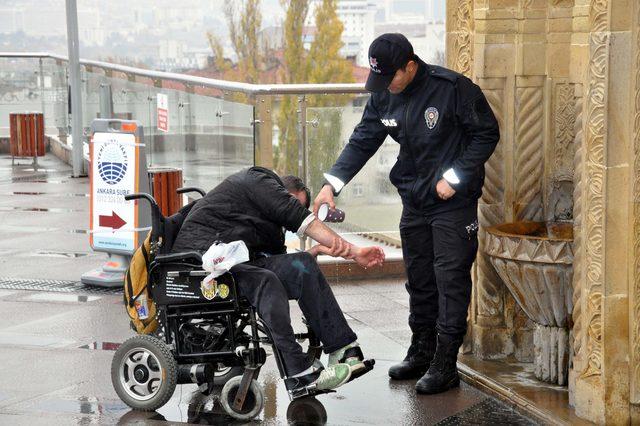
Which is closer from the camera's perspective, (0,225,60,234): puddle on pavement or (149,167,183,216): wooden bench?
(149,167,183,216): wooden bench

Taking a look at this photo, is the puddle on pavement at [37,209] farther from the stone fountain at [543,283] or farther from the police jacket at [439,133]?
the stone fountain at [543,283]

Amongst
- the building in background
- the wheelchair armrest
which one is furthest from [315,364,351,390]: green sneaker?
the building in background

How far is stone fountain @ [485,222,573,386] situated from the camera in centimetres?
600

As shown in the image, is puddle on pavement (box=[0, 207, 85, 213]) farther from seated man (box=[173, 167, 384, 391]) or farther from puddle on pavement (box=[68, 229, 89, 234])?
seated man (box=[173, 167, 384, 391])

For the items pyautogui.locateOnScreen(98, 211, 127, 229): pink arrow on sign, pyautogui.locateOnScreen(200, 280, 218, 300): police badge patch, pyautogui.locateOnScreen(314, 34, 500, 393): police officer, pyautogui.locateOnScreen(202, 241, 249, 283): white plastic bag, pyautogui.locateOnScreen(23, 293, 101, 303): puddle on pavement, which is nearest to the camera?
pyautogui.locateOnScreen(202, 241, 249, 283): white plastic bag

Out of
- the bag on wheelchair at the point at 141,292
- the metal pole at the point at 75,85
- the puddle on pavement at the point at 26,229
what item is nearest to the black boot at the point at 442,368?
the bag on wheelchair at the point at 141,292

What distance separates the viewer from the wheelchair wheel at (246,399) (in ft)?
19.5

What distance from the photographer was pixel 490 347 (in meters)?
6.86

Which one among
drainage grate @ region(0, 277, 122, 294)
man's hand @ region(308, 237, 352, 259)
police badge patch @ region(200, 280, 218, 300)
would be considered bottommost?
drainage grate @ region(0, 277, 122, 294)

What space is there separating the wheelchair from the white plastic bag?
0.09 meters

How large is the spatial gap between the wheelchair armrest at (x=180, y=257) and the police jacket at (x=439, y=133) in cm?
125

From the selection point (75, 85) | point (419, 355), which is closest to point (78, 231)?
point (75, 85)

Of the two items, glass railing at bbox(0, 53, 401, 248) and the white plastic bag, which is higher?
glass railing at bbox(0, 53, 401, 248)

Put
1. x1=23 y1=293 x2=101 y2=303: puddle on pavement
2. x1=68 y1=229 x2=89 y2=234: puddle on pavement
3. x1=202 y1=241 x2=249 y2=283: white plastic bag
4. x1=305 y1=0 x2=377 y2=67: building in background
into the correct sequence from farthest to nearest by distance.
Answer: x1=305 y1=0 x2=377 y2=67: building in background
x1=68 y1=229 x2=89 y2=234: puddle on pavement
x1=23 y1=293 x2=101 y2=303: puddle on pavement
x1=202 y1=241 x2=249 y2=283: white plastic bag
